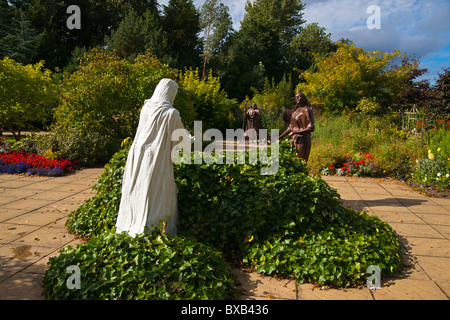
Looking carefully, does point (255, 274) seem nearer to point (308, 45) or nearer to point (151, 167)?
point (151, 167)


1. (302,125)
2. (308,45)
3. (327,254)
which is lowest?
(327,254)

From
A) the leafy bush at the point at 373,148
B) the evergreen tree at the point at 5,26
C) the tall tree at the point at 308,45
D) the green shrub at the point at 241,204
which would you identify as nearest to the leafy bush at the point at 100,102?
the leafy bush at the point at 373,148

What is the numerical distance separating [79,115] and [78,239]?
7.47 meters

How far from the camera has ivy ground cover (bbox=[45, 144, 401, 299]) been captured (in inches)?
128

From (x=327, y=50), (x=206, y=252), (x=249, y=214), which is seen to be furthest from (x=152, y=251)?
(x=327, y=50)

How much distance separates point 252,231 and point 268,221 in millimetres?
246

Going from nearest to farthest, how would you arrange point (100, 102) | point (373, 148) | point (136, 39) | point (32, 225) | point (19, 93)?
point (32, 225) → point (373, 148) → point (100, 102) → point (19, 93) → point (136, 39)

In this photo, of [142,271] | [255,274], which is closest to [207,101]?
[255,274]

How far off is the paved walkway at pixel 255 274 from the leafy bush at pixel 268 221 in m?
0.27

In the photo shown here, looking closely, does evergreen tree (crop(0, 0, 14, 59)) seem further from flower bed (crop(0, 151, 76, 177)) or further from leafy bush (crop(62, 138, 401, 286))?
leafy bush (crop(62, 138, 401, 286))

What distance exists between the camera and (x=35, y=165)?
8.80 m
